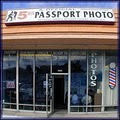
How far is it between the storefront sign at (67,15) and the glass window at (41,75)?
6.83 ft

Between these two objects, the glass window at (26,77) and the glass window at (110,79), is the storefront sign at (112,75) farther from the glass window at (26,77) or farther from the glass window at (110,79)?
the glass window at (26,77)

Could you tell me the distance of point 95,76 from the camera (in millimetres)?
13055

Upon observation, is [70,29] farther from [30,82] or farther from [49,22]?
[30,82]

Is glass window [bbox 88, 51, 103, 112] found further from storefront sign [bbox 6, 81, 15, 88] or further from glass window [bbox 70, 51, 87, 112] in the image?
storefront sign [bbox 6, 81, 15, 88]

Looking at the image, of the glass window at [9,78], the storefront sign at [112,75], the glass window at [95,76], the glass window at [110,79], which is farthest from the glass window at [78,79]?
the glass window at [9,78]

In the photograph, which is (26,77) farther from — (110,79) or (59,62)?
(110,79)

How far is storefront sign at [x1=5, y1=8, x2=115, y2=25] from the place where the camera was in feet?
37.4

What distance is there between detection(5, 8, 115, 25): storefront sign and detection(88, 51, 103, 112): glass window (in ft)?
6.83

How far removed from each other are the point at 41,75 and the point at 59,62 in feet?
3.61

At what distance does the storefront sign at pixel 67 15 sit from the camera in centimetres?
1141

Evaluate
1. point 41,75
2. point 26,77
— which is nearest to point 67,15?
point 41,75

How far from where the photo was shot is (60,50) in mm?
12961

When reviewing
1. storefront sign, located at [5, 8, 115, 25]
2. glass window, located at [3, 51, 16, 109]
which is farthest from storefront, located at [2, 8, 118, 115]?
storefront sign, located at [5, 8, 115, 25]

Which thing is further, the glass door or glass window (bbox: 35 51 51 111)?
glass window (bbox: 35 51 51 111)
